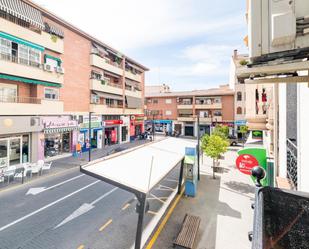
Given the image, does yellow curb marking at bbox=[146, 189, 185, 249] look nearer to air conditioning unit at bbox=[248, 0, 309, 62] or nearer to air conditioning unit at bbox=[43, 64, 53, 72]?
air conditioning unit at bbox=[248, 0, 309, 62]

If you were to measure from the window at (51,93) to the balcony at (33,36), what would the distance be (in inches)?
159

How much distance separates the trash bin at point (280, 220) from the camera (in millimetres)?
1337

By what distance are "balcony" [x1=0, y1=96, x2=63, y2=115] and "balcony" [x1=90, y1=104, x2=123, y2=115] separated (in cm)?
591

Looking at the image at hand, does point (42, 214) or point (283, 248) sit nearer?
point (283, 248)

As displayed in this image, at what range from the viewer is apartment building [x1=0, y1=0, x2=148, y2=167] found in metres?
16.1

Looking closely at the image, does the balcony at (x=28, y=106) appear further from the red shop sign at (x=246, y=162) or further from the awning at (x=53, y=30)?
the red shop sign at (x=246, y=162)

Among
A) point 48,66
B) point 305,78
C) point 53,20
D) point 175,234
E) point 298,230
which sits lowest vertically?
point 175,234

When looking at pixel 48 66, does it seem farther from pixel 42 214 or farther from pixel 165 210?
pixel 165 210

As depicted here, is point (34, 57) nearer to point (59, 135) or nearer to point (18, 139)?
point (18, 139)

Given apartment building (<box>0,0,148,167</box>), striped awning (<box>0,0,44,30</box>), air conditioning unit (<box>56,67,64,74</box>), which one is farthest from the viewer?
air conditioning unit (<box>56,67,64,74</box>)

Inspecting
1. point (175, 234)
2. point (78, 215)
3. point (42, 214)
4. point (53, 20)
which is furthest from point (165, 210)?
point (53, 20)

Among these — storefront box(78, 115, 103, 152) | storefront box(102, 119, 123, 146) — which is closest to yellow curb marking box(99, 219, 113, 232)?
storefront box(78, 115, 103, 152)

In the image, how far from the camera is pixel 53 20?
2028cm

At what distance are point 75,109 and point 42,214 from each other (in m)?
15.9
